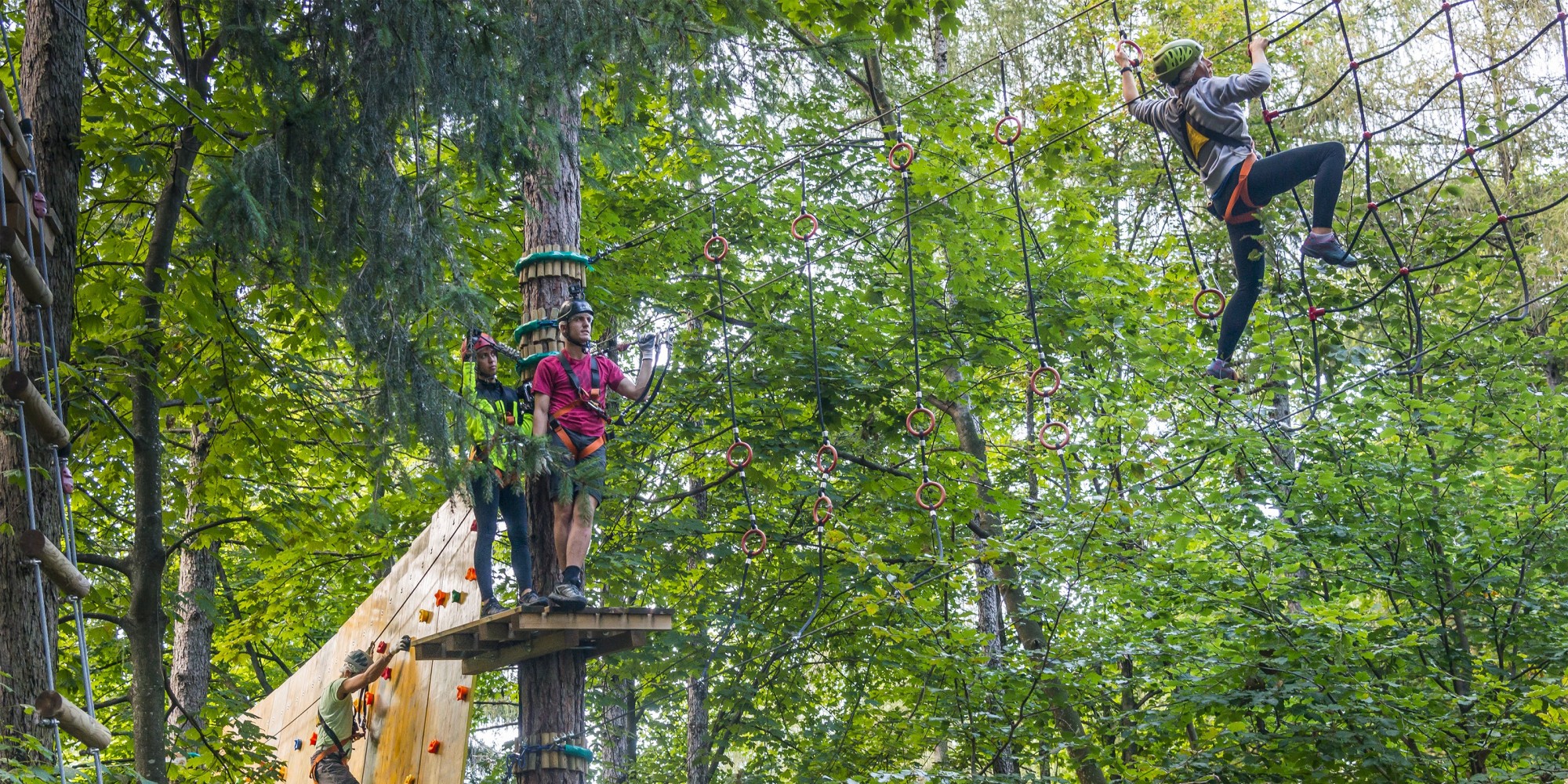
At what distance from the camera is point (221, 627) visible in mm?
10750

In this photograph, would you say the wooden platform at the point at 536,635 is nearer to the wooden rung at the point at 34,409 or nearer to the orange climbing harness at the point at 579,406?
the orange climbing harness at the point at 579,406

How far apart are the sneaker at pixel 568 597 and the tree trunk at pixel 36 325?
1.92 meters

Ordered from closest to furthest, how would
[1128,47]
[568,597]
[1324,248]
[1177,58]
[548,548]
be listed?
[1324,248], [1177,58], [1128,47], [568,597], [548,548]

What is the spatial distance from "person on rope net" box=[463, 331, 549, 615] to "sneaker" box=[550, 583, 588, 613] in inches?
2.6

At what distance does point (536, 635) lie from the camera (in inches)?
240

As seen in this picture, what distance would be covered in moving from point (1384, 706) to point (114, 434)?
6.28 meters

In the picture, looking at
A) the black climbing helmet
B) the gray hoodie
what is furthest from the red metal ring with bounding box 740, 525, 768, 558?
the gray hoodie

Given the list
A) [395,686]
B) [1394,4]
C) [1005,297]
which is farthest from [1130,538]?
[1394,4]

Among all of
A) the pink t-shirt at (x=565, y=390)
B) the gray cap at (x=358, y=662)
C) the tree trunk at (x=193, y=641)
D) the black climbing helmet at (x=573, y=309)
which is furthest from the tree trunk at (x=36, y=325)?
the tree trunk at (x=193, y=641)

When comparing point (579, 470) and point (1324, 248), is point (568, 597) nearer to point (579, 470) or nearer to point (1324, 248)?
point (579, 470)

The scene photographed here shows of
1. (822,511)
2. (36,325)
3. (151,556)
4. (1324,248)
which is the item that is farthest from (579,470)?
(1324,248)

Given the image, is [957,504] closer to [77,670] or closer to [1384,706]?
[1384,706]

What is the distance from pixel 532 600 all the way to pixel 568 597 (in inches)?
8.1

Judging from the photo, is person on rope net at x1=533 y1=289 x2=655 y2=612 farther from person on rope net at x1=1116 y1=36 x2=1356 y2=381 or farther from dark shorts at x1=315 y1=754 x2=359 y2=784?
person on rope net at x1=1116 y1=36 x2=1356 y2=381
